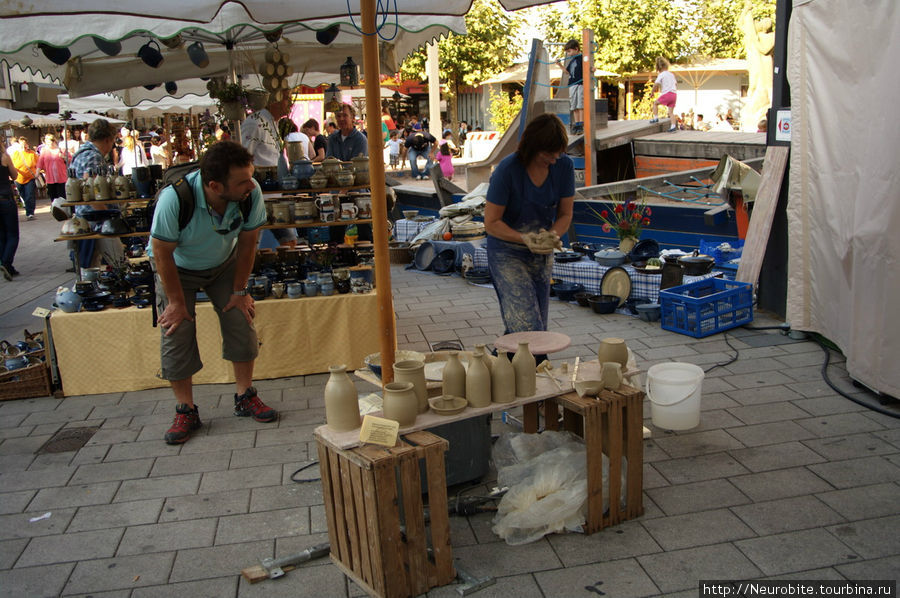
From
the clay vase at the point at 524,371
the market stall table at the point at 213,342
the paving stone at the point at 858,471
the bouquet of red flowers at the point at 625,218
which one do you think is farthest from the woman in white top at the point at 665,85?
the clay vase at the point at 524,371

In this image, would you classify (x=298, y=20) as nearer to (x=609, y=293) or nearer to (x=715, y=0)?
(x=609, y=293)

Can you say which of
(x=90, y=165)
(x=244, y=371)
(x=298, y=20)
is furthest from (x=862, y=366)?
(x=90, y=165)

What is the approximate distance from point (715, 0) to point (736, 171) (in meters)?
23.5

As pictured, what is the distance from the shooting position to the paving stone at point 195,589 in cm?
290

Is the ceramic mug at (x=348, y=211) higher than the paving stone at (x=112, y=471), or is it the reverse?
the ceramic mug at (x=348, y=211)

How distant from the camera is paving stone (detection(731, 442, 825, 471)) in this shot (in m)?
3.76

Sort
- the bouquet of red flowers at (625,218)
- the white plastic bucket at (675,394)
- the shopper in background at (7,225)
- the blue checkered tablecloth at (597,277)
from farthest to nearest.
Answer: the shopper in background at (7,225), the bouquet of red flowers at (625,218), the blue checkered tablecloth at (597,277), the white plastic bucket at (675,394)

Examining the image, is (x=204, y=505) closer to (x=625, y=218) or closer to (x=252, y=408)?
(x=252, y=408)

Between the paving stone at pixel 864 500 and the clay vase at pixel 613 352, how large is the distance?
1068mm

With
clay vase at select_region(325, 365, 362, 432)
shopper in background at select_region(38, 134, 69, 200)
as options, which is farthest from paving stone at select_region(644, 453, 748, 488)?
shopper in background at select_region(38, 134, 69, 200)

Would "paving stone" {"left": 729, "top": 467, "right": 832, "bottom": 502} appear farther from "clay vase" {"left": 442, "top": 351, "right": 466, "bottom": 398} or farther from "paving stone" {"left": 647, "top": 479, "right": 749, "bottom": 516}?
"clay vase" {"left": 442, "top": 351, "right": 466, "bottom": 398}

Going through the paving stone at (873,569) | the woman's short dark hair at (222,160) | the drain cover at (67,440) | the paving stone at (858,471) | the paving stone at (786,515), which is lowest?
the paving stone at (786,515)

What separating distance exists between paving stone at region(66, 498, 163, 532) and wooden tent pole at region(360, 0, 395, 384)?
128cm

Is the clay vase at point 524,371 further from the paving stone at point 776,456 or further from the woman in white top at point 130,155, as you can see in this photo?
the woman in white top at point 130,155
